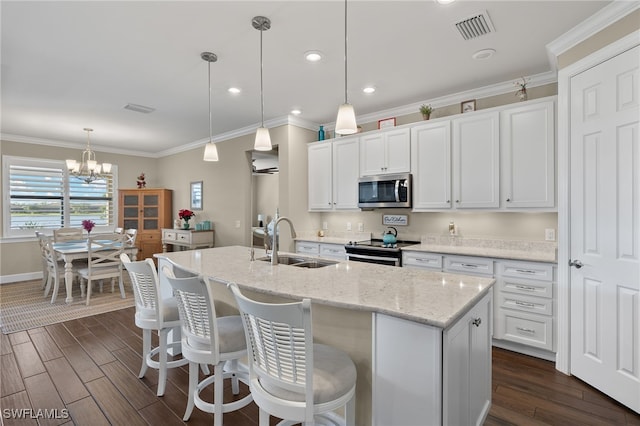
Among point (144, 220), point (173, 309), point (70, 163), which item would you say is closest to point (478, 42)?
point (173, 309)

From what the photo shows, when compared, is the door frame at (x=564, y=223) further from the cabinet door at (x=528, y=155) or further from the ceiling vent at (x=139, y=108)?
the ceiling vent at (x=139, y=108)

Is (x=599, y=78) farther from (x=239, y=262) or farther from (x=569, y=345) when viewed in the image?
(x=239, y=262)

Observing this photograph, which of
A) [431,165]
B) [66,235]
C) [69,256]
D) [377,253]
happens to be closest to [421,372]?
[377,253]

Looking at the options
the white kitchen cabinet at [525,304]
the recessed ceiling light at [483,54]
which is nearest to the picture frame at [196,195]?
the recessed ceiling light at [483,54]

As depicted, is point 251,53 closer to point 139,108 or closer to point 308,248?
point 139,108

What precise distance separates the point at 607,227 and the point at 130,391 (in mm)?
3743

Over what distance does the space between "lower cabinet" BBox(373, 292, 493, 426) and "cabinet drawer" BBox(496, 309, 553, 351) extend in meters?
1.70

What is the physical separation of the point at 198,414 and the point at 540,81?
14.0ft

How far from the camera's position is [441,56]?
9.39 feet

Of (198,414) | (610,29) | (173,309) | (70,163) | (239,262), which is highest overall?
(610,29)

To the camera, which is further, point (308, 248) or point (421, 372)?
point (308, 248)

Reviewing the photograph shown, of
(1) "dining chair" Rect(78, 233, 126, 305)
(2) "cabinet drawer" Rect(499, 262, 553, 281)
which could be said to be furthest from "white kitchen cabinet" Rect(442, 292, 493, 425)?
(1) "dining chair" Rect(78, 233, 126, 305)

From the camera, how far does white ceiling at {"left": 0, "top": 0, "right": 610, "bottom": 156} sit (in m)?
2.21

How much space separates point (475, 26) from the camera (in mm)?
2406
